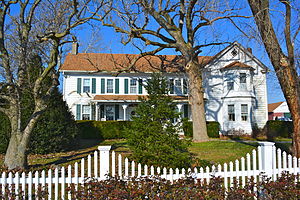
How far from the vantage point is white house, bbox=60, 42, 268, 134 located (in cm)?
2245

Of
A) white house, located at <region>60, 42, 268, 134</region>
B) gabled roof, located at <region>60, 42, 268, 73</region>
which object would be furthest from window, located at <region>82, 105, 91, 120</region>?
gabled roof, located at <region>60, 42, 268, 73</region>

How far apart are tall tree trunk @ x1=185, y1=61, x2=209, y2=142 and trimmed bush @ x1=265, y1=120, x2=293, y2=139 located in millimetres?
9573

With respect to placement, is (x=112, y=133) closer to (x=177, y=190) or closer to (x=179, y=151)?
(x=179, y=151)

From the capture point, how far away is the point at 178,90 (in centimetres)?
2391

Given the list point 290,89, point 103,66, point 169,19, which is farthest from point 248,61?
point 290,89

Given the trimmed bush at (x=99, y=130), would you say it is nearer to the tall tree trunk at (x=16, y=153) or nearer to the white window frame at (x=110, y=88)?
the white window frame at (x=110, y=88)

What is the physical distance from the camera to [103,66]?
77.6 ft

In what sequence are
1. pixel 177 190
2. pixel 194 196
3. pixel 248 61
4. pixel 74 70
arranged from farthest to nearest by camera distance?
1. pixel 248 61
2. pixel 74 70
3. pixel 177 190
4. pixel 194 196

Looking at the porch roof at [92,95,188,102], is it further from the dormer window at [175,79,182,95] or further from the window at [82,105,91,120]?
the window at [82,105,91,120]

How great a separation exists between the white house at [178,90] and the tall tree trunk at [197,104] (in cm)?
575

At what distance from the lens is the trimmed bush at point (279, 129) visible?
21734 mm

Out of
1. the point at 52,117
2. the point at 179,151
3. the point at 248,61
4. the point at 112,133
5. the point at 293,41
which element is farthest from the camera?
the point at 248,61

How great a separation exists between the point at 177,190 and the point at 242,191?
1029mm

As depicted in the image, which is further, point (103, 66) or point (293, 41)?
point (103, 66)
